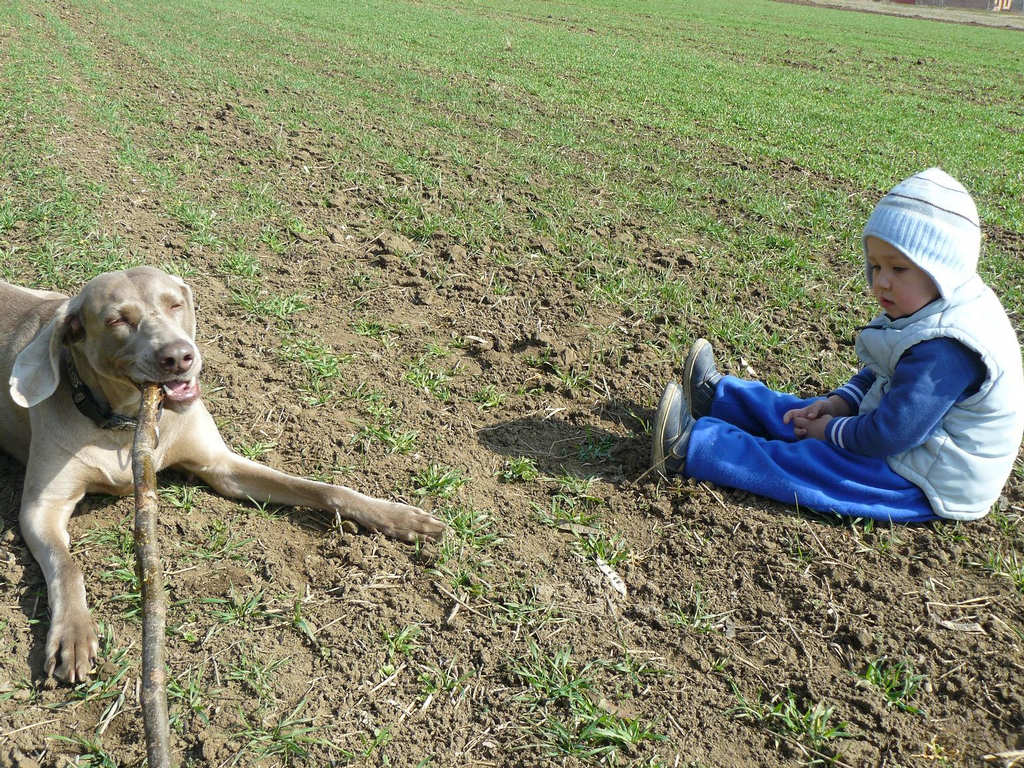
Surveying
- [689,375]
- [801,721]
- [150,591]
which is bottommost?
[801,721]

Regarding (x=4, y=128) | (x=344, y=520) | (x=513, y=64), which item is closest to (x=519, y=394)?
(x=344, y=520)

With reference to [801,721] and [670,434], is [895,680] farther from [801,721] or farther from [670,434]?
[670,434]

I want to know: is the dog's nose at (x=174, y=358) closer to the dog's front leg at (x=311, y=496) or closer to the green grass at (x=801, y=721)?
the dog's front leg at (x=311, y=496)

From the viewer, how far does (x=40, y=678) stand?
261 cm

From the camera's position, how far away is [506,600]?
2.96 m

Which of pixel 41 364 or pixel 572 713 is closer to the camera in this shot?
pixel 572 713

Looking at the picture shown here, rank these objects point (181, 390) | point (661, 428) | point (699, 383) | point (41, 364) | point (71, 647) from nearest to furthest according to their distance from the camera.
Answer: point (71, 647), point (41, 364), point (181, 390), point (661, 428), point (699, 383)

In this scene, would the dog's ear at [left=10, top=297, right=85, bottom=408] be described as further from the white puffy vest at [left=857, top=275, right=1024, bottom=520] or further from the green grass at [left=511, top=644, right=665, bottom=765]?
the white puffy vest at [left=857, top=275, right=1024, bottom=520]

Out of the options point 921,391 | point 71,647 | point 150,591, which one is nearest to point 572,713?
point 150,591

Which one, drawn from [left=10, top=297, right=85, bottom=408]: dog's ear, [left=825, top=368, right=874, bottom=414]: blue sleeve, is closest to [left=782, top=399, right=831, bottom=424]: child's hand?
[left=825, top=368, right=874, bottom=414]: blue sleeve

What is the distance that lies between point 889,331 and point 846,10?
1541 inches

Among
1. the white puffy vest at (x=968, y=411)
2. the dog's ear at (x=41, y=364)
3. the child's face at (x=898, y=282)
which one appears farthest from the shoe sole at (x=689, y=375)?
the dog's ear at (x=41, y=364)

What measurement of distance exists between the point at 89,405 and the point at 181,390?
383 millimetres

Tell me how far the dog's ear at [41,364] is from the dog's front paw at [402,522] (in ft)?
4.12
